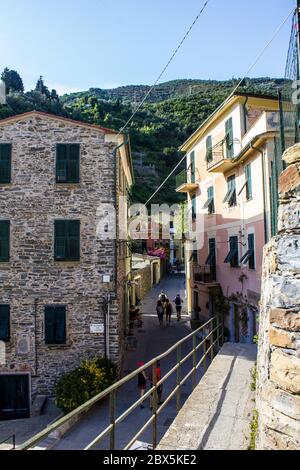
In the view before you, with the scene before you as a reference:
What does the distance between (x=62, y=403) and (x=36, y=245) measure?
6131 millimetres

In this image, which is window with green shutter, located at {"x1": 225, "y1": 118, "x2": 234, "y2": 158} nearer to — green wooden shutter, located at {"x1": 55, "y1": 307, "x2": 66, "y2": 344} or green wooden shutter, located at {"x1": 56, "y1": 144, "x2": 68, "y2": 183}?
green wooden shutter, located at {"x1": 56, "y1": 144, "x2": 68, "y2": 183}

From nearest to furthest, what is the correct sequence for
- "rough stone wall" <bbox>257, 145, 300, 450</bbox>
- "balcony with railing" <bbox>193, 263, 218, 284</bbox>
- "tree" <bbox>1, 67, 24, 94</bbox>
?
"rough stone wall" <bbox>257, 145, 300, 450</bbox> < "balcony with railing" <bbox>193, 263, 218, 284</bbox> < "tree" <bbox>1, 67, 24, 94</bbox>

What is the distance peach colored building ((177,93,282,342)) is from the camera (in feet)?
51.0

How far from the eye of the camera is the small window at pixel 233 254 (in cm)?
1838

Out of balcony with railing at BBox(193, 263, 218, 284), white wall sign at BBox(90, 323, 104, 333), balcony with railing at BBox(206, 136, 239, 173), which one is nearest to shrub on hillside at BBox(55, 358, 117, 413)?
white wall sign at BBox(90, 323, 104, 333)

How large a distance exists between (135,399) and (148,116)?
8331 cm

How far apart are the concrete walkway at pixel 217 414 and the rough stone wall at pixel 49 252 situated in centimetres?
791

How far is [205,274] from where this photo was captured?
835 inches

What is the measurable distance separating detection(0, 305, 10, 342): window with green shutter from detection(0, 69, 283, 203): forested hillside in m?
39.1

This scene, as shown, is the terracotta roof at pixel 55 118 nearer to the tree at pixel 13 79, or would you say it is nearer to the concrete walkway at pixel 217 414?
the concrete walkway at pixel 217 414

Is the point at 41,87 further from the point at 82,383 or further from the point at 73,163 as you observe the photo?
the point at 82,383

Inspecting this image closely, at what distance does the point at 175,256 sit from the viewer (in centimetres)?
6406

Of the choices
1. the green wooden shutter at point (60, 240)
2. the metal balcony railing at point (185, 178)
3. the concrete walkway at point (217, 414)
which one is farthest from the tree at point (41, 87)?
the concrete walkway at point (217, 414)

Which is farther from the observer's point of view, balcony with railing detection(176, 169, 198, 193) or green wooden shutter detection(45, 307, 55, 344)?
balcony with railing detection(176, 169, 198, 193)
